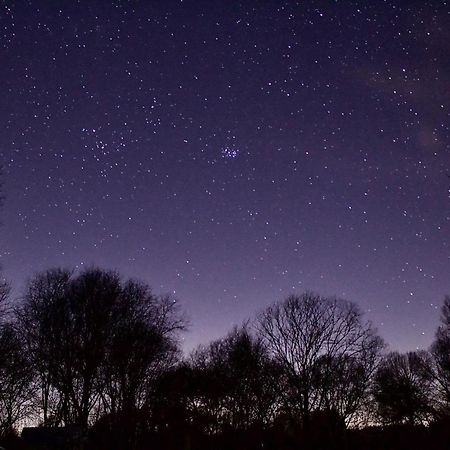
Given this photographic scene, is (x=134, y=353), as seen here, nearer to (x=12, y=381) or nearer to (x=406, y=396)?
(x=12, y=381)

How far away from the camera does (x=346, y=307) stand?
3694cm

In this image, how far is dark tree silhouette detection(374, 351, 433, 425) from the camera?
5212 cm

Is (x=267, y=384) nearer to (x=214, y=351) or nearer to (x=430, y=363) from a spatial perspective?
(x=214, y=351)

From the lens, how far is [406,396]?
5528 centimetres

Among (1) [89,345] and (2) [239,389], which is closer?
(1) [89,345]

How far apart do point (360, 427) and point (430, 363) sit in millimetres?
21174

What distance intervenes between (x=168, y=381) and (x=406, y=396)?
3291 centimetres

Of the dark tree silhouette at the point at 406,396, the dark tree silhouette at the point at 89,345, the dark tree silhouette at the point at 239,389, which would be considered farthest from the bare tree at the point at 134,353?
the dark tree silhouette at the point at 406,396

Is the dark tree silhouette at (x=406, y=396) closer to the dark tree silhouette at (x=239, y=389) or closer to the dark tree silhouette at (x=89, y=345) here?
the dark tree silhouette at (x=239, y=389)

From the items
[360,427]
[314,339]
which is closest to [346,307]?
[314,339]

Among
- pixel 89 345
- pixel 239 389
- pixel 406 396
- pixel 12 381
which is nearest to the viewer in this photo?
pixel 12 381

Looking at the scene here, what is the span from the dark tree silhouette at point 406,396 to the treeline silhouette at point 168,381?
41.9 inches

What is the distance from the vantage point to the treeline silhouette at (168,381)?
30.1 metres

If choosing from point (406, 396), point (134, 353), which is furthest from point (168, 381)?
point (406, 396)
